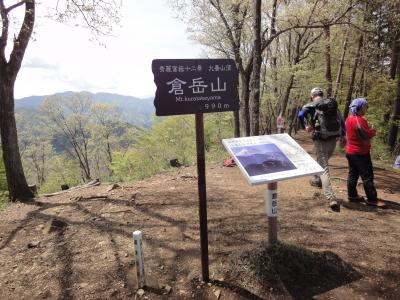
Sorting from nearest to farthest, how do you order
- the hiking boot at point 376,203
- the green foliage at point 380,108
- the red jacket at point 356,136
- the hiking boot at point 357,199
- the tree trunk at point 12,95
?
the red jacket at point 356,136 → the hiking boot at point 376,203 → the hiking boot at point 357,199 → the tree trunk at point 12,95 → the green foliage at point 380,108

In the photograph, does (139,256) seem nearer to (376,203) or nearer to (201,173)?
(201,173)

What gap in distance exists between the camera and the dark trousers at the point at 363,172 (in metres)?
5.04

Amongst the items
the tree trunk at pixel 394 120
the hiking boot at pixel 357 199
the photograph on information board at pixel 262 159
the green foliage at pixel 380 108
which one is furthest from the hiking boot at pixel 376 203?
the green foliage at pixel 380 108

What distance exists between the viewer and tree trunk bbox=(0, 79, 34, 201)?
6148 millimetres

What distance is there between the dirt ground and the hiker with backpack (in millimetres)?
390

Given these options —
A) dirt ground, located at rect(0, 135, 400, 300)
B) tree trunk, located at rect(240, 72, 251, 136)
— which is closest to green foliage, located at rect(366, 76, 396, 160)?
tree trunk, located at rect(240, 72, 251, 136)

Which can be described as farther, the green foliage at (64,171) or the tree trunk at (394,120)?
the green foliage at (64,171)

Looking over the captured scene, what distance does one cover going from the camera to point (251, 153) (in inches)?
130

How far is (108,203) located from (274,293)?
3.71 meters

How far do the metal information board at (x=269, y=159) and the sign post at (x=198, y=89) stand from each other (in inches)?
17.8

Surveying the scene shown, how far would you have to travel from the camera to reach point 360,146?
4.97 metres

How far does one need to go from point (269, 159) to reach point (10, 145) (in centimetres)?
551

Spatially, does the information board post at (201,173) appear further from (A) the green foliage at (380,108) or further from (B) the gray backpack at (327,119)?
(A) the green foliage at (380,108)

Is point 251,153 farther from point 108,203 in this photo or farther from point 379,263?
point 108,203
